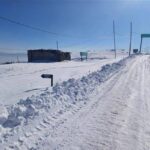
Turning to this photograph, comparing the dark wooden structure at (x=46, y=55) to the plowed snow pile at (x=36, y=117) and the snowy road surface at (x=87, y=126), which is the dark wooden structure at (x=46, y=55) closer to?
the plowed snow pile at (x=36, y=117)

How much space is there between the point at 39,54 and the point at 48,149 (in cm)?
5296

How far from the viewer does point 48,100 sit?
8656mm

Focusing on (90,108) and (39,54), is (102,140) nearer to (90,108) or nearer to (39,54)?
(90,108)

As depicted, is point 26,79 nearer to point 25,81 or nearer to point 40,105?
point 25,81

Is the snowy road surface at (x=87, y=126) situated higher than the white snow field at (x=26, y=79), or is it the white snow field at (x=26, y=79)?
the snowy road surface at (x=87, y=126)

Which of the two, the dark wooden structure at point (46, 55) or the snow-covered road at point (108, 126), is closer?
the snow-covered road at point (108, 126)

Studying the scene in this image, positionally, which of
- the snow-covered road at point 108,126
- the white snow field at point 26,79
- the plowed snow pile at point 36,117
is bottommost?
the white snow field at point 26,79

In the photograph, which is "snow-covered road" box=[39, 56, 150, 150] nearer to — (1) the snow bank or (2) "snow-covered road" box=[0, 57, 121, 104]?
(1) the snow bank

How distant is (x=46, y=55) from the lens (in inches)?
2203

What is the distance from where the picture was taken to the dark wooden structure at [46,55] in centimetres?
5467

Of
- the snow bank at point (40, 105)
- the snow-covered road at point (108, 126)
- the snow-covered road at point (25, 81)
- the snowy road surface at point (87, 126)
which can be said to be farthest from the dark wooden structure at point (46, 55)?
the snow-covered road at point (108, 126)

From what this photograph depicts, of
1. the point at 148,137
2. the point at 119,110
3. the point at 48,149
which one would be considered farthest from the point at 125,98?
the point at 48,149

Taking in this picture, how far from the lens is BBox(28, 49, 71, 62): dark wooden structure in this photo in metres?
54.7

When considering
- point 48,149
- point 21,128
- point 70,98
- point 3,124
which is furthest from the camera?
point 70,98
